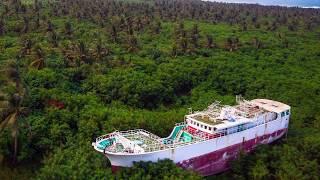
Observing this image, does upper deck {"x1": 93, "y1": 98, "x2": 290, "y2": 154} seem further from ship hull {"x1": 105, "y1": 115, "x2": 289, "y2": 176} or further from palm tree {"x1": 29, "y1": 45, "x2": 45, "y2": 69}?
palm tree {"x1": 29, "y1": 45, "x2": 45, "y2": 69}

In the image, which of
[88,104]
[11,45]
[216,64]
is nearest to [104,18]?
[11,45]

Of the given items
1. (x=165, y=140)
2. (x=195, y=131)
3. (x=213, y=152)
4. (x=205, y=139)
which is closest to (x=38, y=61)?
(x=165, y=140)

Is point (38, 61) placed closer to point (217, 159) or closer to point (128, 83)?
point (128, 83)

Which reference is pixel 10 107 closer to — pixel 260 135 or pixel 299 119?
pixel 260 135

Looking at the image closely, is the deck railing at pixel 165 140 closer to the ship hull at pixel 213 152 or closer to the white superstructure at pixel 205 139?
the white superstructure at pixel 205 139

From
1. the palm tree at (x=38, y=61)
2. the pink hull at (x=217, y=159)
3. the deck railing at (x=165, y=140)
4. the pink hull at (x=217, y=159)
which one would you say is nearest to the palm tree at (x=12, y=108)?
the deck railing at (x=165, y=140)

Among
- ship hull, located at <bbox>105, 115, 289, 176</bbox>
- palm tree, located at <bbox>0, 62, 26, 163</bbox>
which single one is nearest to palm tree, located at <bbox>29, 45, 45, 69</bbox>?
palm tree, located at <bbox>0, 62, 26, 163</bbox>

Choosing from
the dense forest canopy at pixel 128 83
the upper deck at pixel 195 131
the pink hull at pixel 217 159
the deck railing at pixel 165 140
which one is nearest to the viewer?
the deck railing at pixel 165 140

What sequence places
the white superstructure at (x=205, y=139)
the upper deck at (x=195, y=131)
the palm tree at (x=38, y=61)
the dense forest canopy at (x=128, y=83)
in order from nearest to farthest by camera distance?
the white superstructure at (x=205, y=139)
the upper deck at (x=195, y=131)
the dense forest canopy at (x=128, y=83)
the palm tree at (x=38, y=61)
